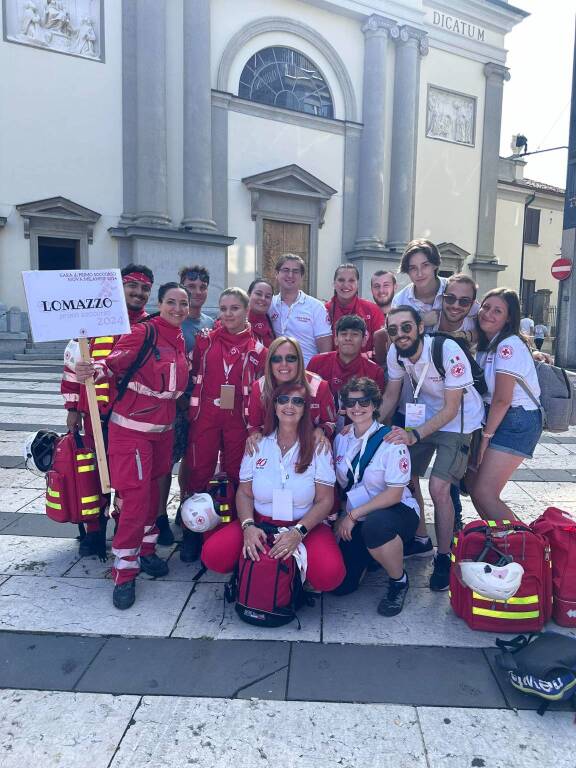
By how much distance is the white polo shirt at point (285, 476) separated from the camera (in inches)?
132

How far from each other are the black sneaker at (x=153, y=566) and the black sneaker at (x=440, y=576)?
1.73m

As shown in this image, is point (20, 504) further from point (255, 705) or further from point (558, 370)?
point (558, 370)

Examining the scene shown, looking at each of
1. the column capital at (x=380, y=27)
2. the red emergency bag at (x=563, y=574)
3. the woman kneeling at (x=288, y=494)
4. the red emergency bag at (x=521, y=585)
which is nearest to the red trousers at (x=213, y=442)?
the woman kneeling at (x=288, y=494)

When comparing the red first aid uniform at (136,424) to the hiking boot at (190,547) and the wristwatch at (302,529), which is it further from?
the wristwatch at (302,529)

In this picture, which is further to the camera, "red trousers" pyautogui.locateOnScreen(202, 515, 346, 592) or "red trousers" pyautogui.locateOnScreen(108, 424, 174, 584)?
"red trousers" pyautogui.locateOnScreen(108, 424, 174, 584)

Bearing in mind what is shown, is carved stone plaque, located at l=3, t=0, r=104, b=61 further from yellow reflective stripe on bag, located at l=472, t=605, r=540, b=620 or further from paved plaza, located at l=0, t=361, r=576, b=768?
yellow reflective stripe on bag, located at l=472, t=605, r=540, b=620

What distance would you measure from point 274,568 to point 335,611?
0.55 meters

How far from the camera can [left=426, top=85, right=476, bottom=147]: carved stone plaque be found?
20109 millimetres

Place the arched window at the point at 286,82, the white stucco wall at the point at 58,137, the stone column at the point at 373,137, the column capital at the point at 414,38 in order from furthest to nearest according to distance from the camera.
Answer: the column capital at the point at 414,38 → the stone column at the point at 373,137 → the arched window at the point at 286,82 → the white stucco wall at the point at 58,137

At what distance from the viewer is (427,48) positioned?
19.2 metres

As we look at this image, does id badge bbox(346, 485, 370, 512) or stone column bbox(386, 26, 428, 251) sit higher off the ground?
stone column bbox(386, 26, 428, 251)

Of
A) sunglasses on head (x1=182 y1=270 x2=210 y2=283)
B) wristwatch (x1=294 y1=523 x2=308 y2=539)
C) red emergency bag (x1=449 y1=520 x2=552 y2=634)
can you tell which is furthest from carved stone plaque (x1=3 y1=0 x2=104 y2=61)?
red emergency bag (x1=449 y1=520 x2=552 y2=634)

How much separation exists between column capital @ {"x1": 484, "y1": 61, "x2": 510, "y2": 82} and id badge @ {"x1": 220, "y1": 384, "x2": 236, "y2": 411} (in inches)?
862

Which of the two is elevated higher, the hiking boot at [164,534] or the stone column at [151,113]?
the stone column at [151,113]
